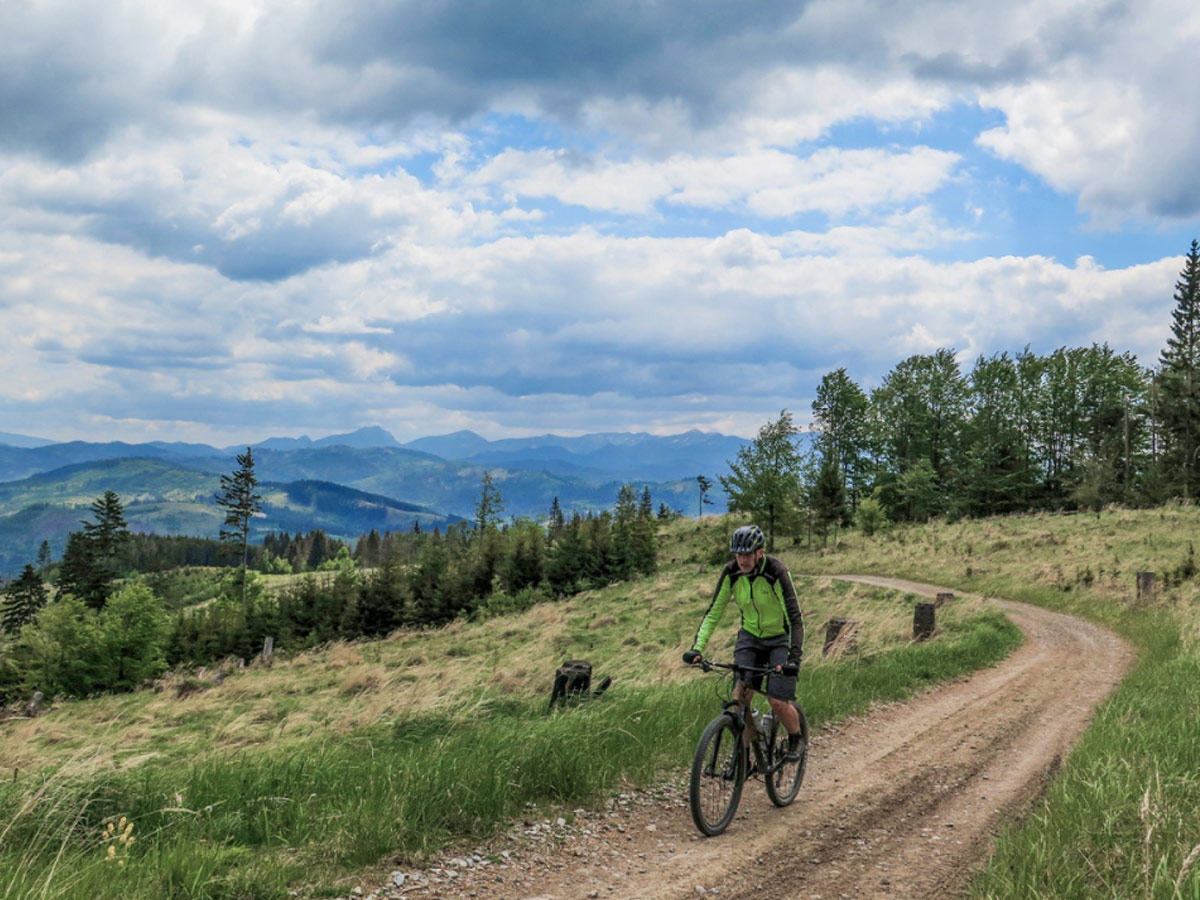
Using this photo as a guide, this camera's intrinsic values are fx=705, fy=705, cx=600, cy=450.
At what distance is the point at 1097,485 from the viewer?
54594 millimetres

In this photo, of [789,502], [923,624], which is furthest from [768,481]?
[923,624]

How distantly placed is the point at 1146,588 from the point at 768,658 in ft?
61.1

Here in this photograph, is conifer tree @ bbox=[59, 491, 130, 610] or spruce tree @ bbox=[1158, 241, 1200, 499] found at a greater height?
spruce tree @ bbox=[1158, 241, 1200, 499]

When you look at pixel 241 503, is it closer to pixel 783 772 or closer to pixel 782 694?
pixel 783 772

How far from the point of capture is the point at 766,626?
6.86m

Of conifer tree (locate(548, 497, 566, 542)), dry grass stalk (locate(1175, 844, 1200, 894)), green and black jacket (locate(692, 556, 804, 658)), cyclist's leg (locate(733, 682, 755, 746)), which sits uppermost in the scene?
green and black jacket (locate(692, 556, 804, 658))

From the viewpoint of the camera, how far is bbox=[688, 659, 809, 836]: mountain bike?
6.05 meters

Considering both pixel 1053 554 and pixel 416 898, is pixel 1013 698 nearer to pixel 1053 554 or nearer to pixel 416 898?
pixel 416 898

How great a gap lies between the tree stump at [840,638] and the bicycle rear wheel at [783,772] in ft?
22.2

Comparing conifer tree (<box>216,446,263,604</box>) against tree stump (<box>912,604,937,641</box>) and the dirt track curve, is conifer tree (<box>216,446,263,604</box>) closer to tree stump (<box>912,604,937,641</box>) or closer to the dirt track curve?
tree stump (<box>912,604,937,641</box>)

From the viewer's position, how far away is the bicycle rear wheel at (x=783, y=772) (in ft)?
22.1

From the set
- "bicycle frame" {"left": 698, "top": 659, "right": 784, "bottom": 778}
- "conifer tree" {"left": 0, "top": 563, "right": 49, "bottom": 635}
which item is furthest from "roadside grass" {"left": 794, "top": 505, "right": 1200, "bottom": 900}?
"conifer tree" {"left": 0, "top": 563, "right": 49, "bottom": 635}

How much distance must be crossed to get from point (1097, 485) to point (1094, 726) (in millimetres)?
56284

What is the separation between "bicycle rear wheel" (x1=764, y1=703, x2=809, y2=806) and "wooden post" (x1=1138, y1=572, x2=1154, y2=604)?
17.9 m
